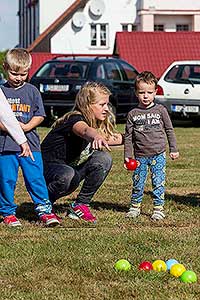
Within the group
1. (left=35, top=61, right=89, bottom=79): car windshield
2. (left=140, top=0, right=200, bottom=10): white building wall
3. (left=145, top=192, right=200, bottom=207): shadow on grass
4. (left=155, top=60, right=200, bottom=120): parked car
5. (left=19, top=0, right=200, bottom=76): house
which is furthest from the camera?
(left=19, top=0, right=200, bottom=76): house

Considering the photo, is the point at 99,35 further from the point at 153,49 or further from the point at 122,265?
A: the point at 122,265

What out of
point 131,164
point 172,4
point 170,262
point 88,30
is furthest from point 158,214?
point 88,30

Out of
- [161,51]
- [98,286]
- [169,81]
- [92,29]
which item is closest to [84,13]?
[92,29]

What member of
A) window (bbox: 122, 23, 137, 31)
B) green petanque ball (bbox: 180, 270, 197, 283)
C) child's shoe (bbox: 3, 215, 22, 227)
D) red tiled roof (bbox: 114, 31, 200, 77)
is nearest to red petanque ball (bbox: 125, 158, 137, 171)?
child's shoe (bbox: 3, 215, 22, 227)

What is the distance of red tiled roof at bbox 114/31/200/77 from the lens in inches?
1216

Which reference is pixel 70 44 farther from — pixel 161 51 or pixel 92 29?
pixel 161 51

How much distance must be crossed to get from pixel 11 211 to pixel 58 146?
2.51ft

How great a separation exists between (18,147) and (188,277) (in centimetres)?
247

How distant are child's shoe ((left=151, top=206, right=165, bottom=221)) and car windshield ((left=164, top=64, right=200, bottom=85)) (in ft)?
41.1

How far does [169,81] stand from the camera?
66.8ft

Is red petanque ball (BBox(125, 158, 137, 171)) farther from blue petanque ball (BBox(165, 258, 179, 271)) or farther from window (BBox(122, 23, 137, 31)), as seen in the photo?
window (BBox(122, 23, 137, 31))

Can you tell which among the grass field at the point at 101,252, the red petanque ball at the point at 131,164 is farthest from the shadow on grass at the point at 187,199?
the red petanque ball at the point at 131,164

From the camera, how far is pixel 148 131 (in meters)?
7.95

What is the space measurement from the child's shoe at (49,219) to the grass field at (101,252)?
8 cm
